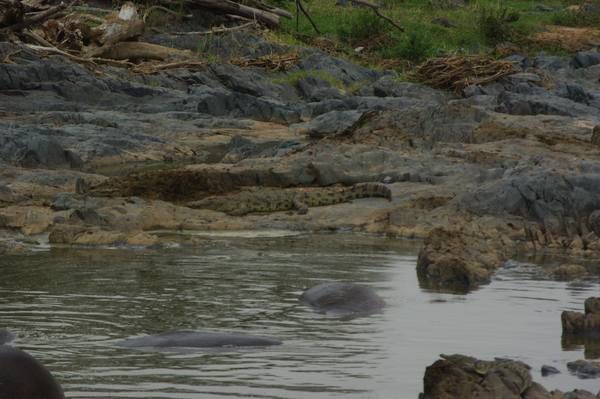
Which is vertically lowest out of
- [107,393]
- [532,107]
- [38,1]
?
[107,393]

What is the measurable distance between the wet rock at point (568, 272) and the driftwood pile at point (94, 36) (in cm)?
1415

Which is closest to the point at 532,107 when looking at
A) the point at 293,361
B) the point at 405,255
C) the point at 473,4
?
the point at 405,255

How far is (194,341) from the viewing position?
688 cm

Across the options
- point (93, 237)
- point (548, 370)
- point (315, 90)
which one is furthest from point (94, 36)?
point (548, 370)

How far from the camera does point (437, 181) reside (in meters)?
14.6

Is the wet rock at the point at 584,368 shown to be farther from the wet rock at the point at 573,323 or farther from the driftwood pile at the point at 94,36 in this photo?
the driftwood pile at the point at 94,36

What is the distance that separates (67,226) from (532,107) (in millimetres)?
12237

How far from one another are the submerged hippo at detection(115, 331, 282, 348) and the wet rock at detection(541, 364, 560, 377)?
1.44 metres

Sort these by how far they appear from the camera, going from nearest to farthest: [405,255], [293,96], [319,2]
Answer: [405,255] → [293,96] → [319,2]

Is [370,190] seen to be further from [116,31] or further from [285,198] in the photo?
[116,31]

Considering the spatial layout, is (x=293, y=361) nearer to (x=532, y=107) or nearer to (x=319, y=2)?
(x=532, y=107)

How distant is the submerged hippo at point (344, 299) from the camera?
27.0ft

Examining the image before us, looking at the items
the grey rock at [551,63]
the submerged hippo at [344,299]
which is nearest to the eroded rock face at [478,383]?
the submerged hippo at [344,299]

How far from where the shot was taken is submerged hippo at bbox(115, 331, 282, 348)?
686cm
